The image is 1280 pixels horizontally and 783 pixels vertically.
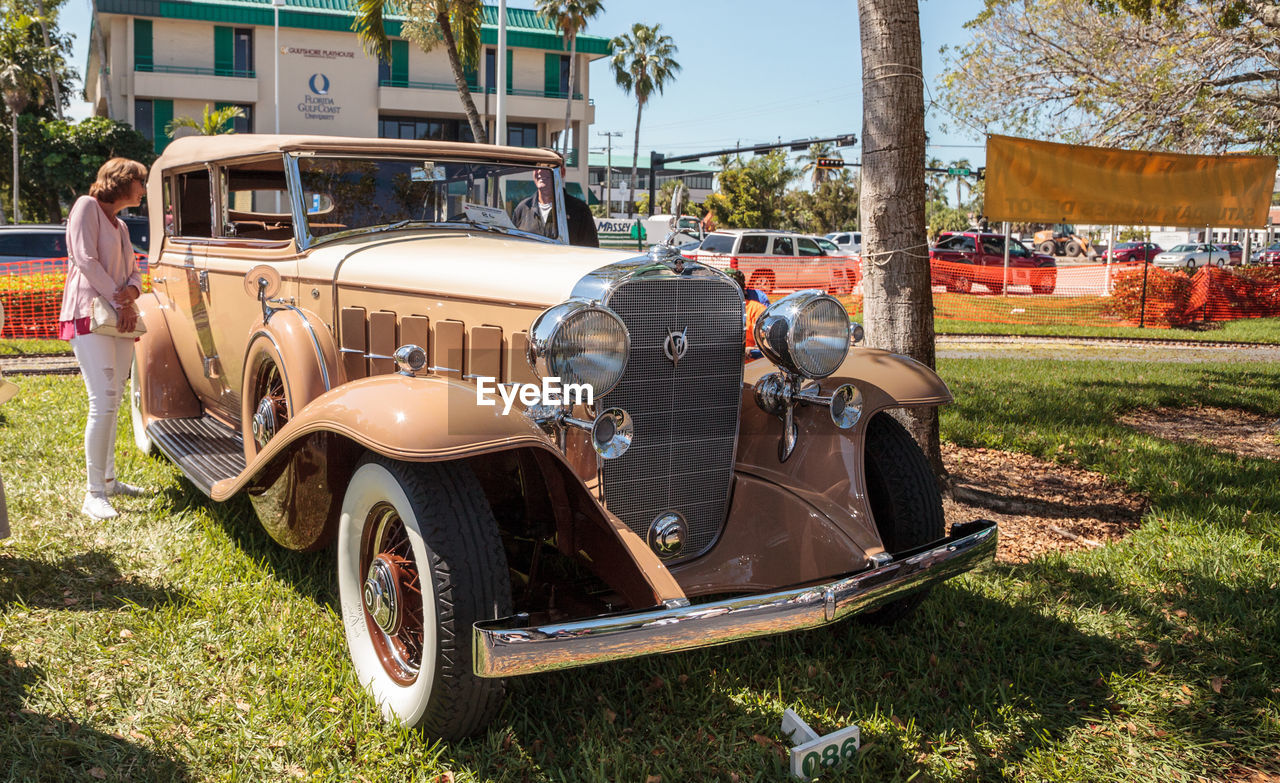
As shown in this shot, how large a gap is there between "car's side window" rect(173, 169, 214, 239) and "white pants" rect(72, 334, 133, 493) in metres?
0.82

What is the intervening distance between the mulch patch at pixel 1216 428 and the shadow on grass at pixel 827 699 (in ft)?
12.2

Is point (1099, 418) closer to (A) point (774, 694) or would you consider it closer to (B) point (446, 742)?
(A) point (774, 694)

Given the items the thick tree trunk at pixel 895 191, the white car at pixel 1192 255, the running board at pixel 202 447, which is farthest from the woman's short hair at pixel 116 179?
the white car at pixel 1192 255

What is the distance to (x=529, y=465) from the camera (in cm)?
284

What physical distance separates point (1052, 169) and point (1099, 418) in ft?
6.70

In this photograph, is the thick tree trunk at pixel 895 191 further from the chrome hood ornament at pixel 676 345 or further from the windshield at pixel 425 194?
the chrome hood ornament at pixel 676 345

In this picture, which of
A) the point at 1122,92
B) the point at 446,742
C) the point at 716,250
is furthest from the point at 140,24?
the point at 446,742

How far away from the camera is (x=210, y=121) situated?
26547 millimetres

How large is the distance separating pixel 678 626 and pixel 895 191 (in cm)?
305

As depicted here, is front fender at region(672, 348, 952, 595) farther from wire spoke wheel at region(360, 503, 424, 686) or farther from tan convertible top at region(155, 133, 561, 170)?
tan convertible top at region(155, 133, 561, 170)

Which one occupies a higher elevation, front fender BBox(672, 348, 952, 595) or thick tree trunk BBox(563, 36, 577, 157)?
thick tree trunk BBox(563, 36, 577, 157)

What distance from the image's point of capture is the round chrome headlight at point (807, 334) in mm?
3068

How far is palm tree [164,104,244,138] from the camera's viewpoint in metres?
26.6

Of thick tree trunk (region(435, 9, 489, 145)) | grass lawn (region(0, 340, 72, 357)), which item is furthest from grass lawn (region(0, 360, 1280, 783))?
thick tree trunk (region(435, 9, 489, 145))
